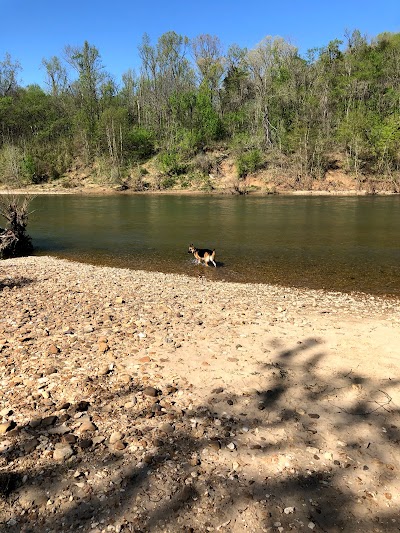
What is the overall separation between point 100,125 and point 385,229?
60.9m

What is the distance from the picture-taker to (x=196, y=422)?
15.8 feet

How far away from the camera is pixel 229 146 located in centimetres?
7100

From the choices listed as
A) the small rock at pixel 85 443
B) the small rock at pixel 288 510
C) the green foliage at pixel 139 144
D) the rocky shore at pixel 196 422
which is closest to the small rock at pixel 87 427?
the rocky shore at pixel 196 422

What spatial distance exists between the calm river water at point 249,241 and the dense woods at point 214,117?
2540 centimetres

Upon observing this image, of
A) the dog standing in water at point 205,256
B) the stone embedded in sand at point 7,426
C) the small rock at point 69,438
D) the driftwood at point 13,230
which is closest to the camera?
the small rock at point 69,438

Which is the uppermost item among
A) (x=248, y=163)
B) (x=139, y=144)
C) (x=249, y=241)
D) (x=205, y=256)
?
(x=139, y=144)

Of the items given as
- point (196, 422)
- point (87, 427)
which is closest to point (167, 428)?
point (196, 422)

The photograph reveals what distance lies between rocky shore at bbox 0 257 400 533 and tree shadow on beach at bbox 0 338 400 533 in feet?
0.05

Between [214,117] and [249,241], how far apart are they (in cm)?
5703

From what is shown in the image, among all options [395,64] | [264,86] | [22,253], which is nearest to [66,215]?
[22,253]

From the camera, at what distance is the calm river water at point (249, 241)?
1542 centimetres

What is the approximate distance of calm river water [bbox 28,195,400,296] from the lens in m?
15.4

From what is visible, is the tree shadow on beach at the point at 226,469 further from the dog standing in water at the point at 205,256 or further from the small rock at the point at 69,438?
the dog standing in water at the point at 205,256

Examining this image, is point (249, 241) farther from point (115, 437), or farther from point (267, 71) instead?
point (267, 71)
